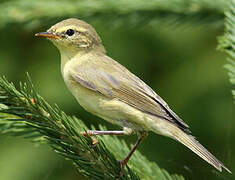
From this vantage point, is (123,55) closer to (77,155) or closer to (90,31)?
(90,31)

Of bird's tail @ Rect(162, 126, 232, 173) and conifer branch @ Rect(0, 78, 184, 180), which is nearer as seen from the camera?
conifer branch @ Rect(0, 78, 184, 180)

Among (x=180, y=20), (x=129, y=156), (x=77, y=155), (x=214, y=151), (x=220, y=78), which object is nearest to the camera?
(x=77, y=155)

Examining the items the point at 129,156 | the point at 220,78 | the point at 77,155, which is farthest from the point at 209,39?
the point at 77,155

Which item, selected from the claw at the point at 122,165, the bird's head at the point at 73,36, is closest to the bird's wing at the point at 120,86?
the bird's head at the point at 73,36

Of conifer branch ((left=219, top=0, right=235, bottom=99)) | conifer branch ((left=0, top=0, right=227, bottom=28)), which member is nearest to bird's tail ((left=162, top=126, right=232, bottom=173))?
conifer branch ((left=219, top=0, right=235, bottom=99))

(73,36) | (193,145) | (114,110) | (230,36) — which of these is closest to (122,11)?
(73,36)

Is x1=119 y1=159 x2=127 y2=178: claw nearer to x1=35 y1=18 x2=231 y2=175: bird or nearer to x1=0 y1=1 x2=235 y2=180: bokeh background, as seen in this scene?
x1=35 y1=18 x2=231 y2=175: bird
